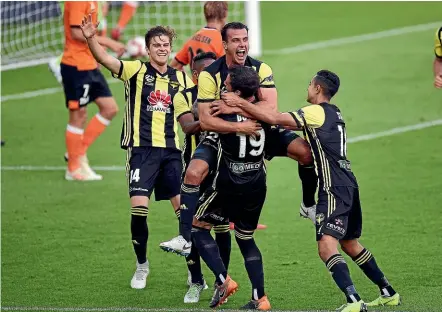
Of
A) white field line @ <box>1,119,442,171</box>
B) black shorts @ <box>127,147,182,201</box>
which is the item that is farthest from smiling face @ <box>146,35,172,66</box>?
white field line @ <box>1,119,442,171</box>

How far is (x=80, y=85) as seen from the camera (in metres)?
14.7

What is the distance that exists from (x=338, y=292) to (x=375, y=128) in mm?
7425

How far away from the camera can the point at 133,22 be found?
76.1ft

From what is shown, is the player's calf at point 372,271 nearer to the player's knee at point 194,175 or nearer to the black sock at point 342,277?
the black sock at point 342,277

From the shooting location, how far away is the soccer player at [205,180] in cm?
964

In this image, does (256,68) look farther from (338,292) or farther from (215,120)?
(338,292)

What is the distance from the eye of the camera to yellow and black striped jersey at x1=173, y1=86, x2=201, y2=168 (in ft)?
32.7

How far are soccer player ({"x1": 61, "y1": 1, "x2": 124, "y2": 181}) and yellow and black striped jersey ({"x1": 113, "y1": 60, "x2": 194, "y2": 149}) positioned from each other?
13.8 feet

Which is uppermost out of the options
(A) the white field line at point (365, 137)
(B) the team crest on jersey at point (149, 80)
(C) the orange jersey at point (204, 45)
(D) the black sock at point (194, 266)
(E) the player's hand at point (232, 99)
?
(E) the player's hand at point (232, 99)

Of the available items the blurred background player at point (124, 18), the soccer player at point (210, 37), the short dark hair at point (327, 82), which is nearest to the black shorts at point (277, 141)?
the short dark hair at point (327, 82)

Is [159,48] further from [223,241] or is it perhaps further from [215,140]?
[223,241]

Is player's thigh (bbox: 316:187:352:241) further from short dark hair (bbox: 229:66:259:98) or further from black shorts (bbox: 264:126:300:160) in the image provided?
short dark hair (bbox: 229:66:259:98)

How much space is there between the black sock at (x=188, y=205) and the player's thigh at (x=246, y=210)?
0.32 m

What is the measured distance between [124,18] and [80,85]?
751cm
